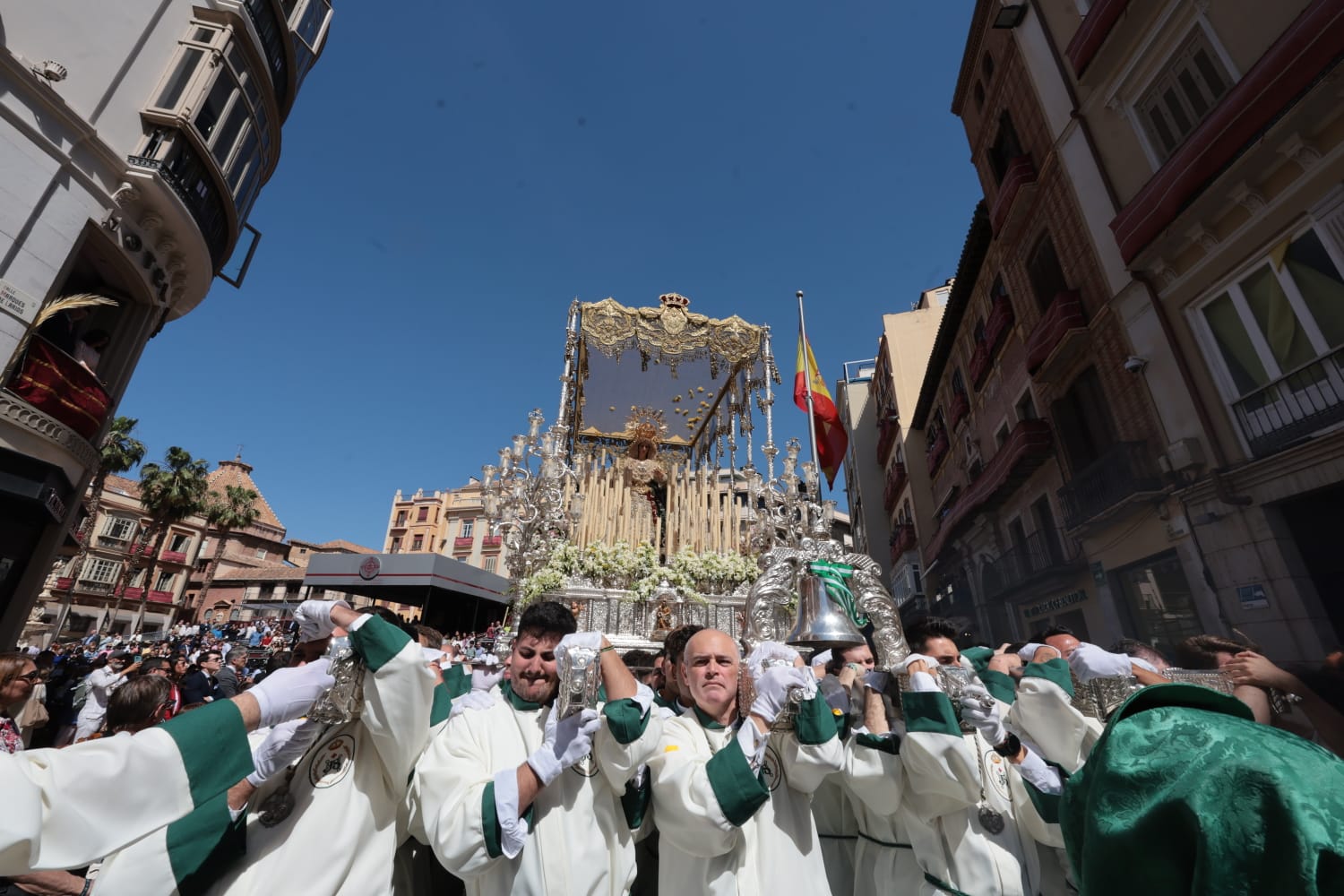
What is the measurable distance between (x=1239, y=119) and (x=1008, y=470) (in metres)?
7.73

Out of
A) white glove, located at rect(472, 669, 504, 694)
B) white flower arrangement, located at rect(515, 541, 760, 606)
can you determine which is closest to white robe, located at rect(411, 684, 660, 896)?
white glove, located at rect(472, 669, 504, 694)

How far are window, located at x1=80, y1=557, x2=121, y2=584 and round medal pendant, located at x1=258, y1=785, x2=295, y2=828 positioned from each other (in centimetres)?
4539

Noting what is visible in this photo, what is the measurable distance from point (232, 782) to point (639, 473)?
27.1 feet

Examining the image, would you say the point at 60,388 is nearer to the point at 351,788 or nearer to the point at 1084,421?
the point at 351,788

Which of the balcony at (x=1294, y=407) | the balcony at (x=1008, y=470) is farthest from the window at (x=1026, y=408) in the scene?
the balcony at (x=1294, y=407)

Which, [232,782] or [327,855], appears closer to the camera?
[232,782]

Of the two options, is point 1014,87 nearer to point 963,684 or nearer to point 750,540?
point 750,540

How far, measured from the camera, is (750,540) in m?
8.77

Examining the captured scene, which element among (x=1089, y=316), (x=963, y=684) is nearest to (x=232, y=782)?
(x=963, y=684)

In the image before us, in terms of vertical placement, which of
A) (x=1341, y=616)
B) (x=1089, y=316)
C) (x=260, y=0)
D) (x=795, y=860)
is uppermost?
(x=260, y=0)

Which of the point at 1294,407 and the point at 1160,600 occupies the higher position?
the point at 1294,407

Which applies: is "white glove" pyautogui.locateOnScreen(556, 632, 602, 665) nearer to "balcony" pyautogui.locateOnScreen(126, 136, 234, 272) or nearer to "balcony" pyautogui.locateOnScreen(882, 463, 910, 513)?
"balcony" pyautogui.locateOnScreen(126, 136, 234, 272)

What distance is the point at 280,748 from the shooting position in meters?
2.03

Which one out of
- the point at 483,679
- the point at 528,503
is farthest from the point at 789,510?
the point at 483,679
